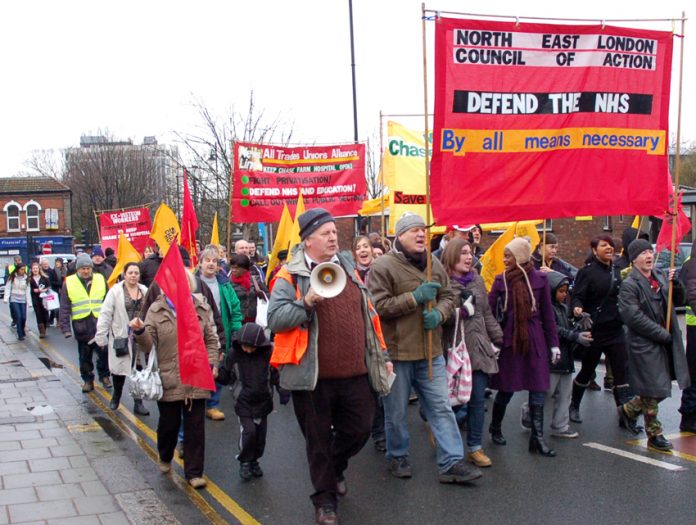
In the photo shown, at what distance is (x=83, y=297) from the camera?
35.0 feet

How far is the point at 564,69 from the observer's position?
678 cm

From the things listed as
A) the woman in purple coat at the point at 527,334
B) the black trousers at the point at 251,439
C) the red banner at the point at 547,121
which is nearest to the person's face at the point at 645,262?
the red banner at the point at 547,121

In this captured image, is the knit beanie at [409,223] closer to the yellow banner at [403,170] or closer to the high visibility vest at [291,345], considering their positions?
the high visibility vest at [291,345]

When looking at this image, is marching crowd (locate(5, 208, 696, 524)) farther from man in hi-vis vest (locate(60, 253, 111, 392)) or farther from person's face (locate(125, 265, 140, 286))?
man in hi-vis vest (locate(60, 253, 111, 392))

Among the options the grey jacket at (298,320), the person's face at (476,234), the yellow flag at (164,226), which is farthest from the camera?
the yellow flag at (164,226)

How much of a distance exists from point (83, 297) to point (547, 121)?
22.3ft

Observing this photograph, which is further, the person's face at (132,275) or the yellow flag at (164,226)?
the yellow flag at (164,226)

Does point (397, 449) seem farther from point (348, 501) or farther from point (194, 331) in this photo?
point (194, 331)

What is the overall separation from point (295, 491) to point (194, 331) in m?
1.43

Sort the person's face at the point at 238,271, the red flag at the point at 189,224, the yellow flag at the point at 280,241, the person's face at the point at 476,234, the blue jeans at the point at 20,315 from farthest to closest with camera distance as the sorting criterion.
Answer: the blue jeans at the point at 20,315
the person's face at the point at 476,234
the red flag at the point at 189,224
the yellow flag at the point at 280,241
the person's face at the point at 238,271

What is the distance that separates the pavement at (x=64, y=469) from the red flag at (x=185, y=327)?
96cm

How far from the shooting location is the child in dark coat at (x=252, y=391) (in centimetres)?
632

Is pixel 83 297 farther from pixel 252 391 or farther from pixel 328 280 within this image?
pixel 328 280

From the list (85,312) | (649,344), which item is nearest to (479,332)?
(649,344)
